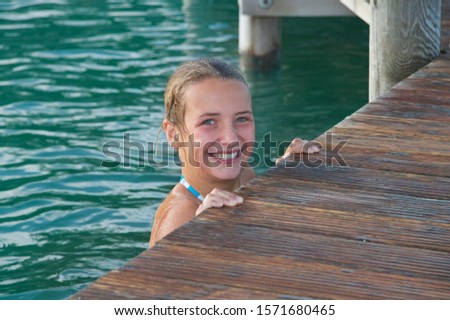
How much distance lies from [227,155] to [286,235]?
0.67 meters

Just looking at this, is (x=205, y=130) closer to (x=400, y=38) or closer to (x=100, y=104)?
(x=400, y=38)

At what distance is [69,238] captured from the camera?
6043 millimetres

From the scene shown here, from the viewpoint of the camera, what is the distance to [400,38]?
609 cm

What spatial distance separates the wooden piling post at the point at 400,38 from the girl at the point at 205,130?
201 cm

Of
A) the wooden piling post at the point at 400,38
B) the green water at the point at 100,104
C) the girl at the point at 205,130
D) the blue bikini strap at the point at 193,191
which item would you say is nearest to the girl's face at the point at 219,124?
the girl at the point at 205,130

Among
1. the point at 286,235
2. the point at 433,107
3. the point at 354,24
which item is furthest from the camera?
the point at 354,24

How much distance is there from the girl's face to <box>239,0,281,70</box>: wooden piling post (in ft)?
18.5

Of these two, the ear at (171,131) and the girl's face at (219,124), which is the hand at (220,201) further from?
the ear at (171,131)

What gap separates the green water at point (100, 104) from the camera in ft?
19.6

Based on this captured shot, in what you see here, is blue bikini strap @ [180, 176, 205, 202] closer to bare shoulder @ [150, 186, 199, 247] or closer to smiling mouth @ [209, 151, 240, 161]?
bare shoulder @ [150, 186, 199, 247]

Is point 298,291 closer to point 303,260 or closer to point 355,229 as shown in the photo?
point 303,260

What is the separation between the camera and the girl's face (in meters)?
4.16

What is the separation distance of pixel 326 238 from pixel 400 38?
9.14 ft
